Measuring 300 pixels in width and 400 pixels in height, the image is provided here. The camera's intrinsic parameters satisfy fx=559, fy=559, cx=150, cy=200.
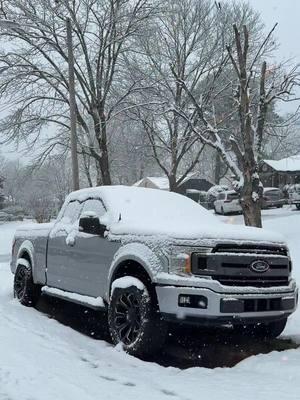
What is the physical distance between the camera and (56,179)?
74.0 metres

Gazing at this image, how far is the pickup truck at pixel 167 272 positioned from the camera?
536 cm

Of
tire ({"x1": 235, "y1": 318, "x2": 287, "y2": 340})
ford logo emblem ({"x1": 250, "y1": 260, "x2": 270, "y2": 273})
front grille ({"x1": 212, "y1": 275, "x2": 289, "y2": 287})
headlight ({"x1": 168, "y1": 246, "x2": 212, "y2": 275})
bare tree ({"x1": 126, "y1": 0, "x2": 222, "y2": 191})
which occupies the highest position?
bare tree ({"x1": 126, "y1": 0, "x2": 222, "y2": 191})

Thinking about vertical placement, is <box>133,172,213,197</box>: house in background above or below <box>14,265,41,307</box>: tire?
above

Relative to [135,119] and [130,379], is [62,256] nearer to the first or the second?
[130,379]

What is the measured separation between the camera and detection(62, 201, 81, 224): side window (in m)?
7.71

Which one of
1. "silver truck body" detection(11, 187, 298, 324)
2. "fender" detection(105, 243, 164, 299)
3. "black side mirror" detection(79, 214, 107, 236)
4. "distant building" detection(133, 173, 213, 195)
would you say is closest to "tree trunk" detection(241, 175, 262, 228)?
"silver truck body" detection(11, 187, 298, 324)

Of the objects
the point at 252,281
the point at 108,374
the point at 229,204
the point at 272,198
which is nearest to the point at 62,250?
the point at 108,374

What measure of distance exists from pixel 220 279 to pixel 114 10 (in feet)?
69.1

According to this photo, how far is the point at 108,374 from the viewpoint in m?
4.95

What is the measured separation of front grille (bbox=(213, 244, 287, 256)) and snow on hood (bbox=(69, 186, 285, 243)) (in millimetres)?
80

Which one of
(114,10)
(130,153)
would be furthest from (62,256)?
(130,153)

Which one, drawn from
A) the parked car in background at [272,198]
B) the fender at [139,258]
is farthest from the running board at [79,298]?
the parked car in background at [272,198]

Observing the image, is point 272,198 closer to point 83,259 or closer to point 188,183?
point 188,183

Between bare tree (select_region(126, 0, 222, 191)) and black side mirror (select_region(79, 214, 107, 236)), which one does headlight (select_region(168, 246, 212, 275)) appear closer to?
black side mirror (select_region(79, 214, 107, 236))
